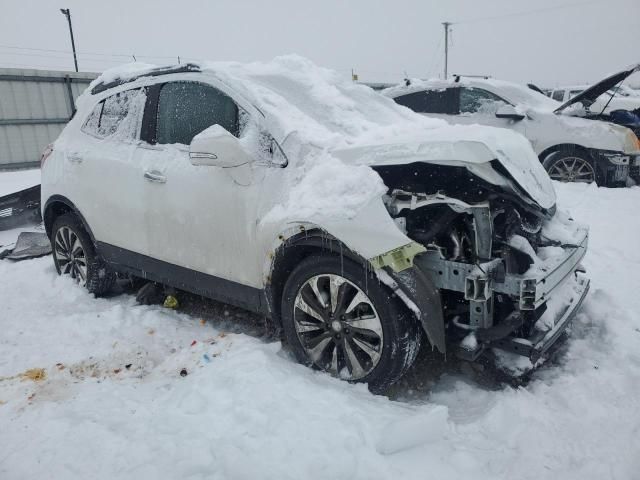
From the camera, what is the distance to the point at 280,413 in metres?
2.45

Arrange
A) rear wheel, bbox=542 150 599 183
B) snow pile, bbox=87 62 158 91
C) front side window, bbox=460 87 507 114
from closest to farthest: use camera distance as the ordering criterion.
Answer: snow pile, bbox=87 62 158 91 < rear wheel, bbox=542 150 599 183 < front side window, bbox=460 87 507 114

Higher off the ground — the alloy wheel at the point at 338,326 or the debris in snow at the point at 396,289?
the debris in snow at the point at 396,289

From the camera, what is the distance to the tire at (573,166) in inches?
285

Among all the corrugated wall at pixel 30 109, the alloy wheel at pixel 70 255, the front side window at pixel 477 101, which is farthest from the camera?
the corrugated wall at pixel 30 109

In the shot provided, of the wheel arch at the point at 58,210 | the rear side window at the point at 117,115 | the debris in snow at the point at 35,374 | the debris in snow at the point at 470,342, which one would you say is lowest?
the debris in snow at the point at 35,374

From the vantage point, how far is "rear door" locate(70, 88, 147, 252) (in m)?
3.71

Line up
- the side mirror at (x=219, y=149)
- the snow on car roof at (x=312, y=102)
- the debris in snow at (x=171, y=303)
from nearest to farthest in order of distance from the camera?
the side mirror at (x=219, y=149) < the snow on car roof at (x=312, y=102) < the debris in snow at (x=171, y=303)

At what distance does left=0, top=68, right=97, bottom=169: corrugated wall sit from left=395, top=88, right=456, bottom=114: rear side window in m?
8.94

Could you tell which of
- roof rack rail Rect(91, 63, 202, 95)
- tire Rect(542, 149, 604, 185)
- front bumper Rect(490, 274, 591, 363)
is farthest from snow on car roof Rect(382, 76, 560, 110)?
front bumper Rect(490, 274, 591, 363)

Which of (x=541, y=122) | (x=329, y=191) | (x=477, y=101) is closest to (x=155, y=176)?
(x=329, y=191)

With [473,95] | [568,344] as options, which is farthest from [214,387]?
[473,95]

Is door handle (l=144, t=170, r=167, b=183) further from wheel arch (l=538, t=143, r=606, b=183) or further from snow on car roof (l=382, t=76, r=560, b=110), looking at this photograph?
wheel arch (l=538, t=143, r=606, b=183)

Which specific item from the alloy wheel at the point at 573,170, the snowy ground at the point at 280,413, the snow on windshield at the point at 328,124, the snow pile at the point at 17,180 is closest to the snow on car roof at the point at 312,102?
the snow on windshield at the point at 328,124

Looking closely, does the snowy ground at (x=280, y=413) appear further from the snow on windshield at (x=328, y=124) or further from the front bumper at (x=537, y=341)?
the snow on windshield at (x=328, y=124)
